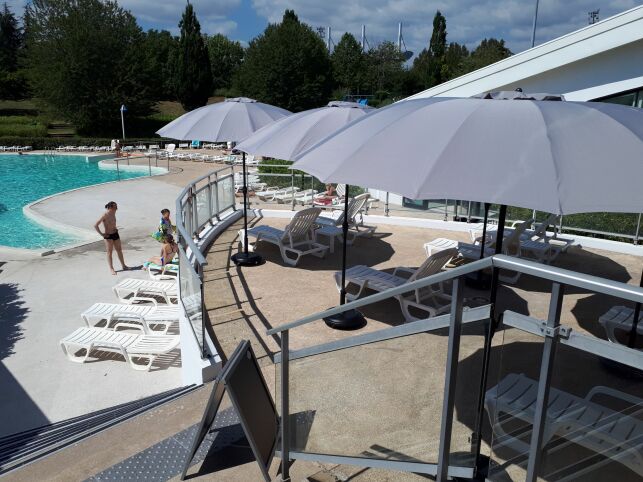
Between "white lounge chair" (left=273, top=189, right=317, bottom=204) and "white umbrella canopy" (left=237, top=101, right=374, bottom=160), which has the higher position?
"white umbrella canopy" (left=237, top=101, right=374, bottom=160)

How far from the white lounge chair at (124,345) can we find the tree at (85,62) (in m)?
41.7

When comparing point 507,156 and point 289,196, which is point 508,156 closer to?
point 507,156

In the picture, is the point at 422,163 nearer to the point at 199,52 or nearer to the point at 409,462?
the point at 409,462

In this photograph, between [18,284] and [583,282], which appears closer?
[583,282]

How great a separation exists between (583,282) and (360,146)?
2321 millimetres

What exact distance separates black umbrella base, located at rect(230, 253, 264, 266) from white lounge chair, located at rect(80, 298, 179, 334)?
1.31 metres

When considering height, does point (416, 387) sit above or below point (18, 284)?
above

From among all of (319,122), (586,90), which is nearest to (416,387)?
(319,122)

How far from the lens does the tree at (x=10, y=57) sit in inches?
2343

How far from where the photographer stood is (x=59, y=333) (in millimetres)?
8234

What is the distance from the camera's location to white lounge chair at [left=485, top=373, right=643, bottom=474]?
1.80 m

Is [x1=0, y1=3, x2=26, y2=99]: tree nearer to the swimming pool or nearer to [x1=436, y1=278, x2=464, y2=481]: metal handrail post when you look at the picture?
the swimming pool

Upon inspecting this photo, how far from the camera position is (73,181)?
2756 centimetres

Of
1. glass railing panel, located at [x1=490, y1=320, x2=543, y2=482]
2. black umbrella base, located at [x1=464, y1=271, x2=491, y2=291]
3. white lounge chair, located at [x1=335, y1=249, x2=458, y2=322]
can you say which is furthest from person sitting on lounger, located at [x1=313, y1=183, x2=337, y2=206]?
glass railing panel, located at [x1=490, y1=320, x2=543, y2=482]
